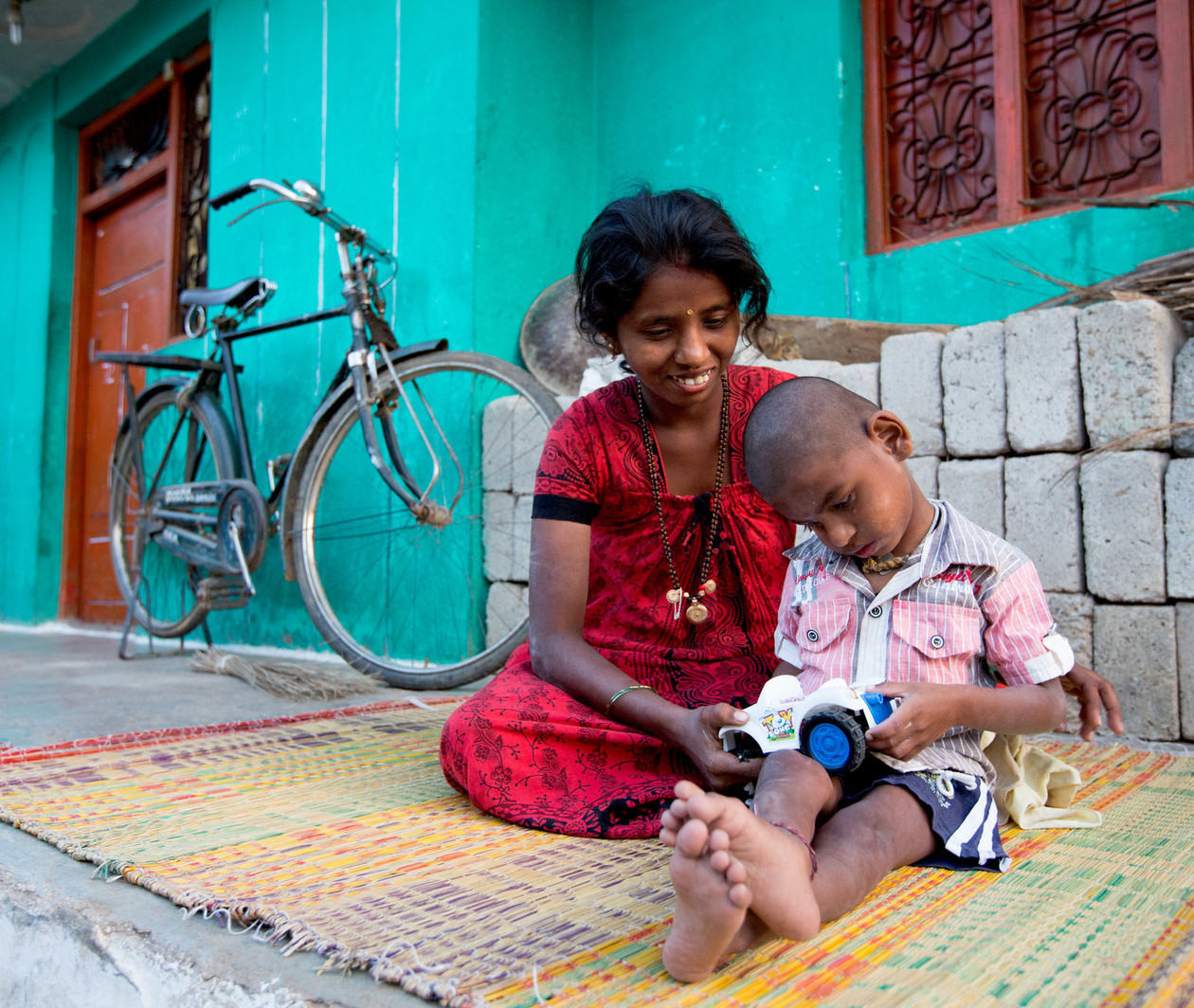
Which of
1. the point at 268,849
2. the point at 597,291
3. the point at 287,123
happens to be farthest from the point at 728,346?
the point at 287,123

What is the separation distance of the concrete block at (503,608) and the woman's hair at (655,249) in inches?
75.6

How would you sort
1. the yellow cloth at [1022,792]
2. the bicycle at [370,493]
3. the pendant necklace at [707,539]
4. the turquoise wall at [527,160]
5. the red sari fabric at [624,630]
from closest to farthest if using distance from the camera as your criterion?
1. the yellow cloth at [1022,792]
2. the red sari fabric at [624,630]
3. the pendant necklace at [707,539]
4. the bicycle at [370,493]
5. the turquoise wall at [527,160]

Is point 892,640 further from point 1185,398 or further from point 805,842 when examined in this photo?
point 1185,398

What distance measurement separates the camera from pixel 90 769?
212 centimetres

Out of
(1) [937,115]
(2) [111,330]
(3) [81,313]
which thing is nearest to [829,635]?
(1) [937,115]

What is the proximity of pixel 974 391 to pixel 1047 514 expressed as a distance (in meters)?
0.40

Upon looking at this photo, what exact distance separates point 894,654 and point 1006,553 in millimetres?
240

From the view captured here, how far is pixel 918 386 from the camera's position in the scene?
2742 millimetres

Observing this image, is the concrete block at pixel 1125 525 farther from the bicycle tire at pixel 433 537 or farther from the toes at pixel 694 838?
the toes at pixel 694 838

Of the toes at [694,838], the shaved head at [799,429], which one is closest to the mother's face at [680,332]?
the shaved head at [799,429]

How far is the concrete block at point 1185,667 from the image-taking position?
228 cm

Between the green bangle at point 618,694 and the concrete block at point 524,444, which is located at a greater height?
the concrete block at point 524,444

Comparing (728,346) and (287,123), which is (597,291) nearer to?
(728,346)

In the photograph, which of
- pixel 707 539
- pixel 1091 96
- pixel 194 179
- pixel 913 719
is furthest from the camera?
pixel 194 179
